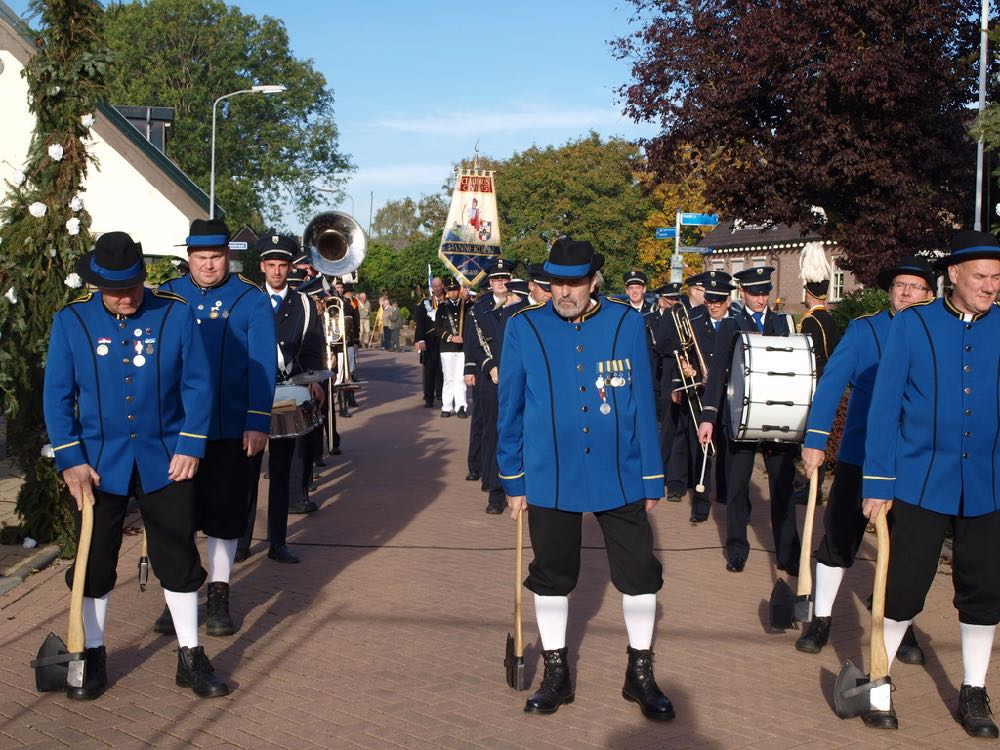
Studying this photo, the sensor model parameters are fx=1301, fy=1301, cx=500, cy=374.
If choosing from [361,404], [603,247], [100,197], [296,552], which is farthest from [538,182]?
[296,552]

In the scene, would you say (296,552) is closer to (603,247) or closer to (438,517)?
(438,517)

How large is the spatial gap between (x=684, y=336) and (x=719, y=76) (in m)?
10.8

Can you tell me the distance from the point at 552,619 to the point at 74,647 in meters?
2.14

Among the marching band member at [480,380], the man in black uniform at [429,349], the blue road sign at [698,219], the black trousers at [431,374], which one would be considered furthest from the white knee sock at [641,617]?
the blue road sign at [698,219]

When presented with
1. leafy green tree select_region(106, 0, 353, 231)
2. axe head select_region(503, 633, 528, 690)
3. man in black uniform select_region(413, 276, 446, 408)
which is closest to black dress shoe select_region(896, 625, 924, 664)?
axe head select_region(503, 633, 528, 690)

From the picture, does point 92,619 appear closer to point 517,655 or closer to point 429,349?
point 517,655

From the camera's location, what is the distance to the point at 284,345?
911 cm

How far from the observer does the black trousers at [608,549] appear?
19.0 ft

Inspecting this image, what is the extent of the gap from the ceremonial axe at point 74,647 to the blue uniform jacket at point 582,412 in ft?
6.19

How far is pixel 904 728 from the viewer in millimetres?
5625

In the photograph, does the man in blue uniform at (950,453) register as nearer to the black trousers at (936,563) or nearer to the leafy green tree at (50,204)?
the black trousers at (936,563)

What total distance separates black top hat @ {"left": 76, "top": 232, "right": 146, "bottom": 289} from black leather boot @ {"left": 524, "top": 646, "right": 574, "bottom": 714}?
2528mm

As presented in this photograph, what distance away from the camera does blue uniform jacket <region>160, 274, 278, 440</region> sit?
7148 millimetres

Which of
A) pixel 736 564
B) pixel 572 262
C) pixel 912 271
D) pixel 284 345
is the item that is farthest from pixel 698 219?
pixel 572 262
